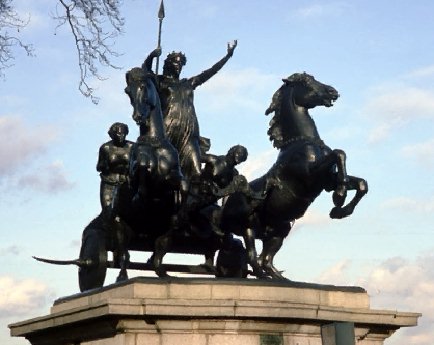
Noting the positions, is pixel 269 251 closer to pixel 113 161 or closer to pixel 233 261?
pixel 233 261

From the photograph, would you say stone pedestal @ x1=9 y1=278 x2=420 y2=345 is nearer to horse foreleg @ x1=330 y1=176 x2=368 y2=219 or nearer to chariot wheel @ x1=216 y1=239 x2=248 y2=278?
horse foreleg @ x1=330 y1=176 x2=368 y2=219

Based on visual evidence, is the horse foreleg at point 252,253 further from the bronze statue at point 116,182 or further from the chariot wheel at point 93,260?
the chariot wheel at point 93,260

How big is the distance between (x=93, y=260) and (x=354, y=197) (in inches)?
141

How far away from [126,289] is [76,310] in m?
0.65

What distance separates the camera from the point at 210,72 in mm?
14758

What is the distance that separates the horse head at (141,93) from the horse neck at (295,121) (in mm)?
1806

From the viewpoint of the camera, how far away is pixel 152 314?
10461mm

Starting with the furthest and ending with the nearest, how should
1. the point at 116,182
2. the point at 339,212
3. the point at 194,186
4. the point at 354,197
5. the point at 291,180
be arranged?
the point at 116,182 < the point at 194,186 < the point at 291,180 < the point at 339,212 < the point at 354,197

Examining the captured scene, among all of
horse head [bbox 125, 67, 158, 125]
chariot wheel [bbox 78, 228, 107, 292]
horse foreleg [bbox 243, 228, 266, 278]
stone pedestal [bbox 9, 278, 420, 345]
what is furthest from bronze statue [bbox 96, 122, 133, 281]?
horse foreleg [bbox 243, 228, 266, 278]

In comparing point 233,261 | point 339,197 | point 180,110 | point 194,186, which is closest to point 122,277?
point 194,186

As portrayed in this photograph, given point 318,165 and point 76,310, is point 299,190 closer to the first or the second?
point 318,165

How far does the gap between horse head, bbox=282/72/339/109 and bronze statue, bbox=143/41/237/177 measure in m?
1.53

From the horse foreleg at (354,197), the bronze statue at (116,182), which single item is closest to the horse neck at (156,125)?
the bronze statue at (116,182)

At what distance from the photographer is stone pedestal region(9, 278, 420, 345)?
10539 mm
